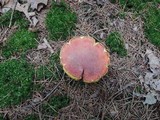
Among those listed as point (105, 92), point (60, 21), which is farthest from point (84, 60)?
point (60, 21)

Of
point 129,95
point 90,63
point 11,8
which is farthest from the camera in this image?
point 11,8

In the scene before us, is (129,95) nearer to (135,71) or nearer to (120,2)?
(135,71)

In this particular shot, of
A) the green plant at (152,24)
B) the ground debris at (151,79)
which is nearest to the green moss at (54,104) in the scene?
the ground debris at (151,79)

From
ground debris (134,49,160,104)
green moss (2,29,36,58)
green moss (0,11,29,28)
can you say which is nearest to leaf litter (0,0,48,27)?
green moss (0,11,29,28)

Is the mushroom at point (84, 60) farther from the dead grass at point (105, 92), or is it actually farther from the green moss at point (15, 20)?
the green moss at point (15, 20)

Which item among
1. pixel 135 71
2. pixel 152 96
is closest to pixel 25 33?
pixel 135 71

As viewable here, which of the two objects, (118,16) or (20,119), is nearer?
(20,119)

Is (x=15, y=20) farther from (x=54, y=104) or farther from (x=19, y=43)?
(x=54, y=104)
